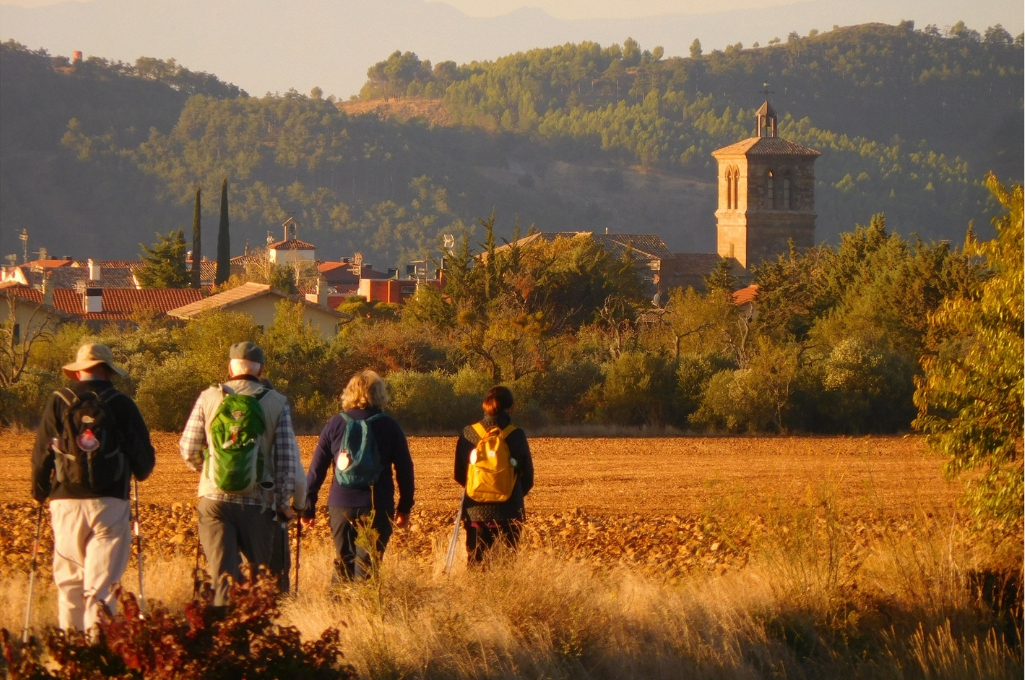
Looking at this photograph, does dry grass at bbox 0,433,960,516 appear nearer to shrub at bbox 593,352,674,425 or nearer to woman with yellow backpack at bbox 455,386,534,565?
shrub at bbox 593,352,674,425

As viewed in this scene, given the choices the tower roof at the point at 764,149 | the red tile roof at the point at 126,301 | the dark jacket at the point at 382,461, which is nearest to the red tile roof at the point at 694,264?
the tower roof at the point at 764,149

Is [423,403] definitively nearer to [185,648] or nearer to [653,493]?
[653,493]

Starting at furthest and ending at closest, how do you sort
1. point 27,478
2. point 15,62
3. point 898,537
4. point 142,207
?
point 15,62
point 142,207
point 27,478
point 898,537

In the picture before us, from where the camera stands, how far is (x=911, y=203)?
17262 centimetres

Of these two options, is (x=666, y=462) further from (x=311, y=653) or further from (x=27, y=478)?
(x=311, y=653)

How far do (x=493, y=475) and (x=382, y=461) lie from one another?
2.65ft

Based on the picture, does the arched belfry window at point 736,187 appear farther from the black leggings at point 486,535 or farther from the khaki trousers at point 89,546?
the khaki trousers at point 89,546

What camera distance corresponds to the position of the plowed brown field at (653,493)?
1126 cm

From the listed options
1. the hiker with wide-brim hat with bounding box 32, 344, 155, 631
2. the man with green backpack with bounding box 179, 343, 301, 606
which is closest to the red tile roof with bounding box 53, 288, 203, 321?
the man with green backpack with bounding box 179, 343, 301, 606

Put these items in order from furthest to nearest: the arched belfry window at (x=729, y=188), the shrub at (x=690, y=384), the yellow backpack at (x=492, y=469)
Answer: the arched belfry window at (x=729, y=188) → the shrub at (x=690, y=384) → the yellow backpack at (x=492, y=469)

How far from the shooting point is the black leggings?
8.66 metres

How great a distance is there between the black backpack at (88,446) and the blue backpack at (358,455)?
4.77 feet

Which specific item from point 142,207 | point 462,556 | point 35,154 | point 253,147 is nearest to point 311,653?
point 462,556

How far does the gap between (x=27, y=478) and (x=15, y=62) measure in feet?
543
